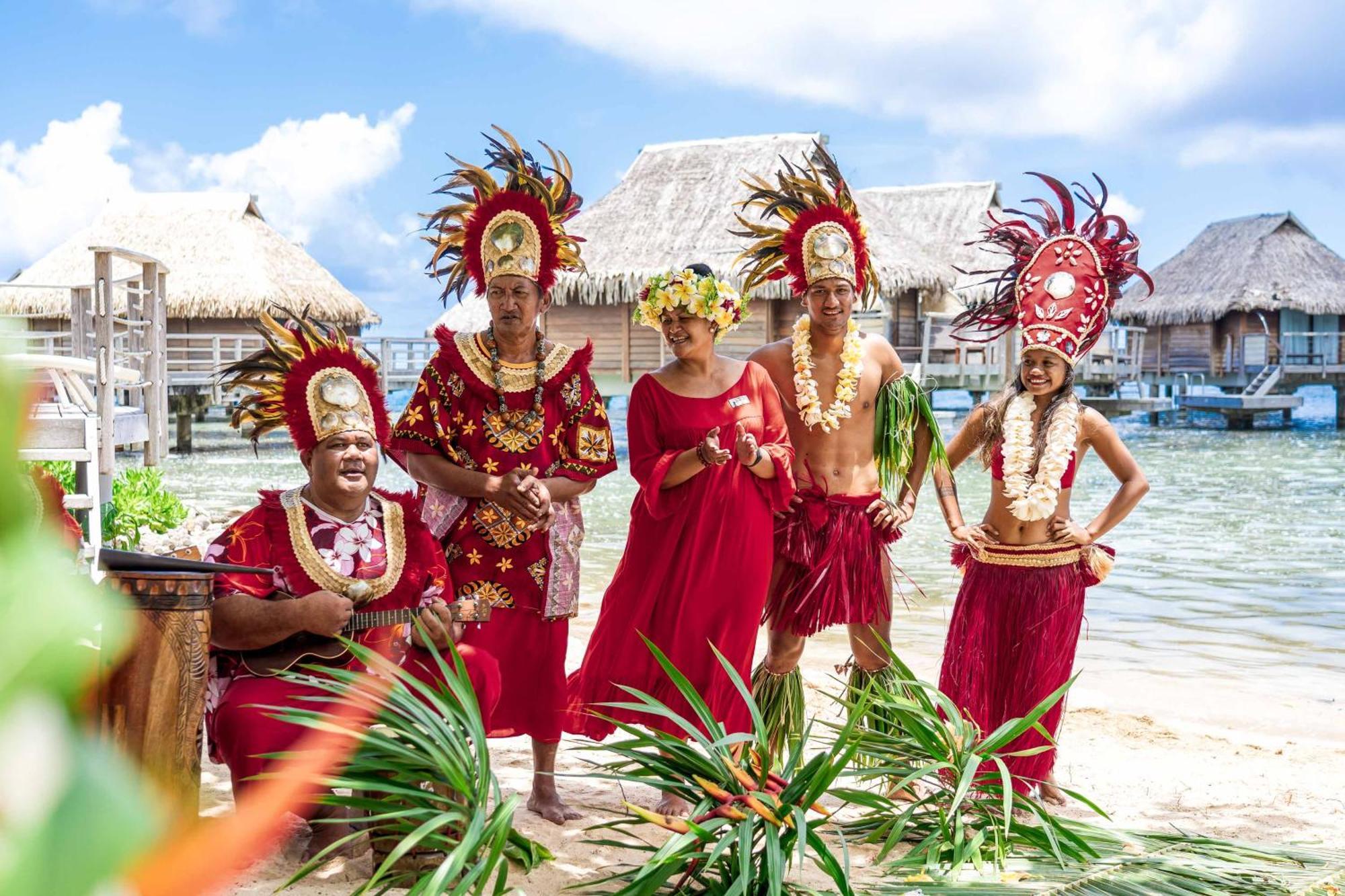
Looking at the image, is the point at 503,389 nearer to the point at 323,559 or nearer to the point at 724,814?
the point at 323,559

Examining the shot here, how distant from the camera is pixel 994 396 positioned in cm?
426

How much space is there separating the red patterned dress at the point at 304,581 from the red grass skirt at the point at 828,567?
119cm

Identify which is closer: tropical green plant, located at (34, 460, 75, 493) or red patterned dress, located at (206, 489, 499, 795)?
red patterned dress, located at (206, 489, 499, 795)

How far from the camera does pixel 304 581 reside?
312cm

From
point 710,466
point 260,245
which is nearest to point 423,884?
point 710,466

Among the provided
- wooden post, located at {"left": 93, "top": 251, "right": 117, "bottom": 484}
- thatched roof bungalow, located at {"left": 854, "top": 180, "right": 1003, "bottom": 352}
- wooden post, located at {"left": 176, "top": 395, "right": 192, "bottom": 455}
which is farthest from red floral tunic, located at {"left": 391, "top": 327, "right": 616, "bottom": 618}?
wooden post, located at {"left": 176, "top": 395, "right": 192, "bottom": 455}

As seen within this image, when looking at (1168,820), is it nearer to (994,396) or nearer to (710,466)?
(994,396)

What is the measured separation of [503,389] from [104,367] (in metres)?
4.46

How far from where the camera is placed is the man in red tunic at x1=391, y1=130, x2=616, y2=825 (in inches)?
143

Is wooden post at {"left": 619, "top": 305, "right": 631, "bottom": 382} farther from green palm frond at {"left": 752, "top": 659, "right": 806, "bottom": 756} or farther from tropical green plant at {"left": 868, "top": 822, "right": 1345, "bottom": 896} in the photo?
tropical green plant at {"left": 868, "top": 822, "right": 1345, "bottom": 896}

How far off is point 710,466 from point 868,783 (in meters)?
1.32

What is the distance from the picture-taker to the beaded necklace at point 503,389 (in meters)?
3.69

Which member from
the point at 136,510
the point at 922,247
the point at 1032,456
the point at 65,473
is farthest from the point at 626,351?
the point at 1032,456

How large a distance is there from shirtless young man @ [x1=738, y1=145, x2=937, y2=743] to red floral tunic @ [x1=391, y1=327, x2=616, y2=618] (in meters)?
0.77
